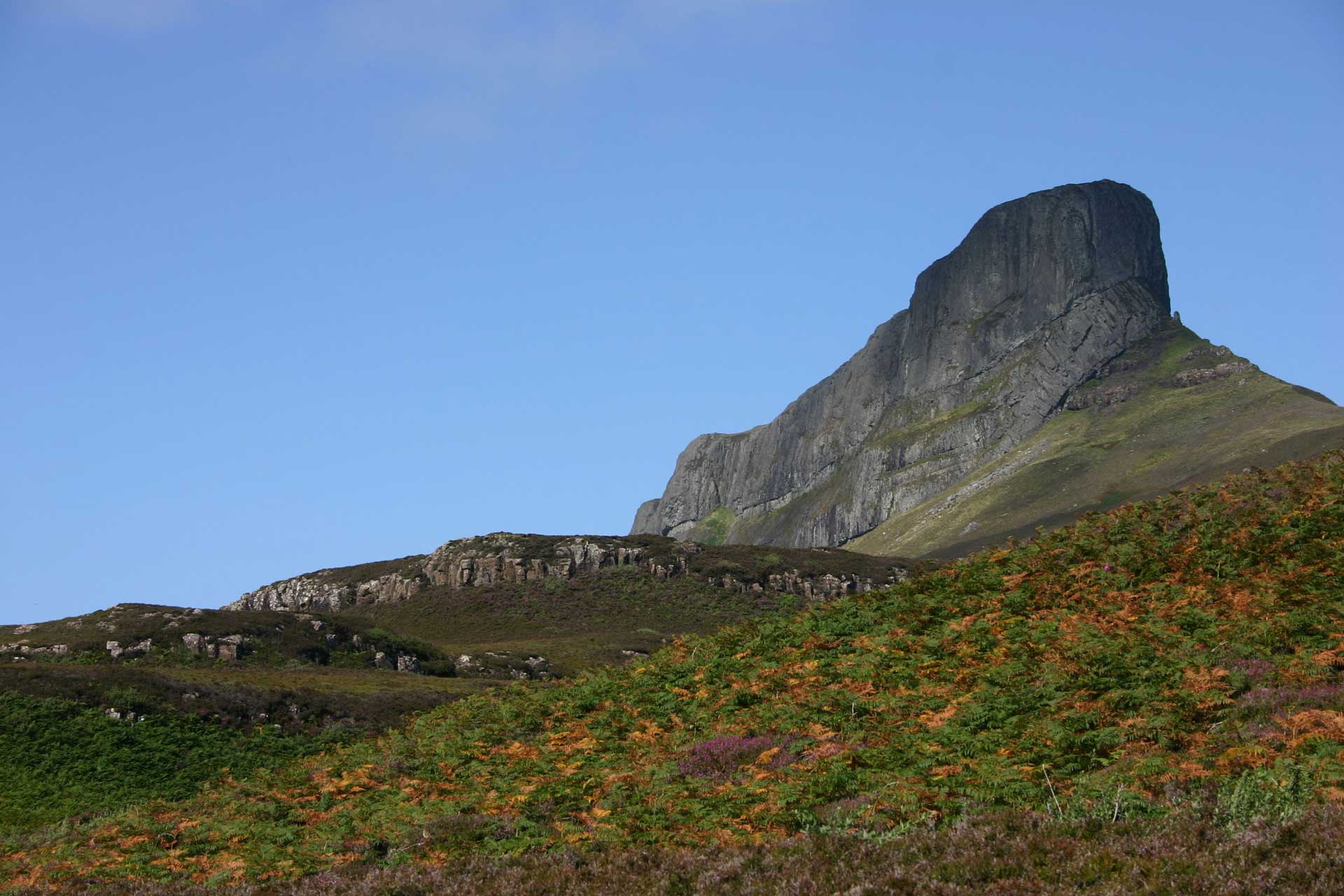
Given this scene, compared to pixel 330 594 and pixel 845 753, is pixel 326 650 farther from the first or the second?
pixel 845 753

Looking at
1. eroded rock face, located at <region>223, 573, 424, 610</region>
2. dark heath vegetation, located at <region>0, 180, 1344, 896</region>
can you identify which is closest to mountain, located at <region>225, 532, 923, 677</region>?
eroded rock face, located at <region>223, 573, 424, 610</region>

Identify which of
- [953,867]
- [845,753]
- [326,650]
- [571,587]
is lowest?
[953,867]

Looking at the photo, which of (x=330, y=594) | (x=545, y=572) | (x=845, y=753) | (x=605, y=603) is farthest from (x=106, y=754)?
(x=330, y=594)

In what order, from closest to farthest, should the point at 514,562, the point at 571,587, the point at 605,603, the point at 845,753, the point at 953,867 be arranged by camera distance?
the point at 953,867 < the point at 845,753 < the point at 605,603 < the point at 571,587 < the point at 514,562

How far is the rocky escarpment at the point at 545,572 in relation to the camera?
11181cm

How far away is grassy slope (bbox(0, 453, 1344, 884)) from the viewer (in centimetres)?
1530

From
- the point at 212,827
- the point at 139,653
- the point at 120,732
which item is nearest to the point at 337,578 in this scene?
the point at 139,653

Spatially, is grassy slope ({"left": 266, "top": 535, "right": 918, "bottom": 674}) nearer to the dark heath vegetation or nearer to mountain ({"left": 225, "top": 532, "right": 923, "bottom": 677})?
mountain ({"left": 225, "top": 532, "right": 923, "bottom": 677})

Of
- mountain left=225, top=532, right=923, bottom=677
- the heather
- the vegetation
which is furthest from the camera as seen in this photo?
mountain left=225, top=532, right=923, bottom=677

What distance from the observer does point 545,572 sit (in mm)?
114562

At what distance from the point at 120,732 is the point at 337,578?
8543 centimetres

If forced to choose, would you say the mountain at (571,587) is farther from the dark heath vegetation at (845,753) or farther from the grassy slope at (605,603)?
the dark heath vegetation at (845,753)

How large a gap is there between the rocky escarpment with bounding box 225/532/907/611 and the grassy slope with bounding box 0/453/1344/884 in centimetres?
8060

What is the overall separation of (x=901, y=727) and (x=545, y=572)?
97.3m
